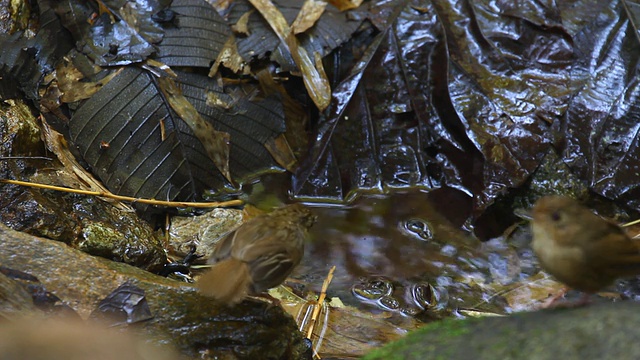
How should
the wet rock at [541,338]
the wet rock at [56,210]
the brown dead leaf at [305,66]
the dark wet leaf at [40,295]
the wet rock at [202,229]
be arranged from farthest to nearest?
the brown dead leaf at [305,66] < the wet rock at [202,229] < the wet rock at [56,210] < the dark wet leaf at [40,295] < the wet rock at [541,338]

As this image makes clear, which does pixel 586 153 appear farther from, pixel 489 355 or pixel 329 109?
pixel 489 355

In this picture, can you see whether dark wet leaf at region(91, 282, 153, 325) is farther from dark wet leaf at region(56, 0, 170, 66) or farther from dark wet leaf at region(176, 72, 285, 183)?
dark wet leaf at region(56, 0, 170, 66)

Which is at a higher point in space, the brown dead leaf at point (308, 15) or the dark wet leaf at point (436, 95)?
the brown dead leaf at point (308, 15)

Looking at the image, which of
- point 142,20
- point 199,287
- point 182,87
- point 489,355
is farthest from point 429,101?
point 489,355

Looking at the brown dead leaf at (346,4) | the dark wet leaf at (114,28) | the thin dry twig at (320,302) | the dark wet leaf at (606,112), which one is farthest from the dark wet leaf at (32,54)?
the dark wet leaf at (606,112)

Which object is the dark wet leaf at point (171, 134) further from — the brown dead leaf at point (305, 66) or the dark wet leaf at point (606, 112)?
the dark wet leaf at point (606, 112)

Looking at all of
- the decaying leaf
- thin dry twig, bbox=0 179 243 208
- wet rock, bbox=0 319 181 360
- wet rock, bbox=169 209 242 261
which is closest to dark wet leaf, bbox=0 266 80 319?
thin dry twig, bbox=0 179 243 208

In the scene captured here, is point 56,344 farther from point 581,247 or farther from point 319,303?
point 319,303
